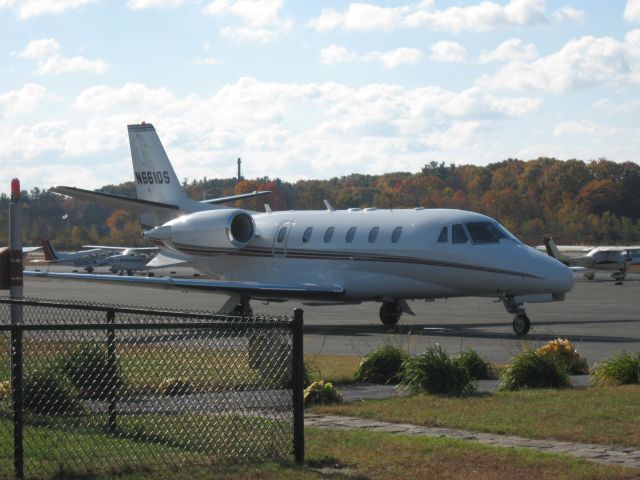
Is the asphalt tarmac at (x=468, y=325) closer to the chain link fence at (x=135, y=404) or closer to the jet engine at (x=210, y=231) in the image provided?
the jet engine at (x=210, y=231)

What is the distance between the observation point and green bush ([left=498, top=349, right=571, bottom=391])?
13.5m

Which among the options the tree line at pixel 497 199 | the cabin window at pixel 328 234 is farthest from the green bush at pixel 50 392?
the tree line at pixel 497 199

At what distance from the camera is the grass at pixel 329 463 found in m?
8.35

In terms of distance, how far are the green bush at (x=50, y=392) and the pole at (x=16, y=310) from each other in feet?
1.96

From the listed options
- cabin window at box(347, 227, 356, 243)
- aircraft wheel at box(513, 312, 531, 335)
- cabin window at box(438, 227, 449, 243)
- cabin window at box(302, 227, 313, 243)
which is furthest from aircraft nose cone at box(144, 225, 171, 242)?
aircraft wheel at box(513, 312, 531, 335)

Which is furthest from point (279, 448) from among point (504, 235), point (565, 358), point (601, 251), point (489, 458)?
point (601, 251)

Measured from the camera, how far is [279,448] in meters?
9.09

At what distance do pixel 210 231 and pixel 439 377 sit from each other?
17.1 metres

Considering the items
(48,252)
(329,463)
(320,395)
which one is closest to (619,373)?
(320,395)

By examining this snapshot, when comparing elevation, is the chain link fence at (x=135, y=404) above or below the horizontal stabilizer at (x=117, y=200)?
below

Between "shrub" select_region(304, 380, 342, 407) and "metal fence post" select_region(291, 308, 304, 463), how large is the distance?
3.24 m

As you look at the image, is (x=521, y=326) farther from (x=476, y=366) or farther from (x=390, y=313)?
(x=476, y=366)

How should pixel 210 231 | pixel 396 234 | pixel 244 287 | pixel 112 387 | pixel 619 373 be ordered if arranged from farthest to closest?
pixel 210 231 < pixel 244 287 < pixel 396 234 < pixel 619 373 < pixel 112 387

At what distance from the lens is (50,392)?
10539 mm
